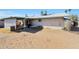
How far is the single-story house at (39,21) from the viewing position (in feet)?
10.4

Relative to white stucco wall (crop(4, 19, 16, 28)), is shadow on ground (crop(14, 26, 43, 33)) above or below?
below

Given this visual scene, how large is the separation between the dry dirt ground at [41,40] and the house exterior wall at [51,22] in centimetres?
8

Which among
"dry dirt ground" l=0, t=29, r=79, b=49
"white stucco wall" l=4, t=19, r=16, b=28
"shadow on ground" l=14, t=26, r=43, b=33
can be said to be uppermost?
"white stucco wall" l=4, t=19, r=16, b=28

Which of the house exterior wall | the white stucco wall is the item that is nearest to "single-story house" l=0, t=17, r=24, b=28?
the white stucco wall

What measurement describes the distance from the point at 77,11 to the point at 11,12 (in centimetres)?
96

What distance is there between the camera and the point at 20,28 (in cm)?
320

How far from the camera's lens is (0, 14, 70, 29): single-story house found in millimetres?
3160

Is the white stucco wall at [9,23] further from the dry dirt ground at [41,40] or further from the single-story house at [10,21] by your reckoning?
the dry dirt ground at [41,40]

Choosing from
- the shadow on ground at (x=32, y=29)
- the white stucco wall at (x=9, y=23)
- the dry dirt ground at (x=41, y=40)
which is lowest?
the dry dirt ground at (x=41, y=40)

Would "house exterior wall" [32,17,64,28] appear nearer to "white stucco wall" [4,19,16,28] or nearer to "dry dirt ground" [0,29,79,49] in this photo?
"dry dirt ground" [0,29,79,49]

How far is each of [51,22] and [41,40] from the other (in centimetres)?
30

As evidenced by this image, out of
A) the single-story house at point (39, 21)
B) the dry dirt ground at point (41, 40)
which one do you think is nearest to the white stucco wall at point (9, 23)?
the single-story house at point (39, 21)

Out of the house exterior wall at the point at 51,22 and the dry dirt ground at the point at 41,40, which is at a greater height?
the house exterior wall at the point at 51,22
